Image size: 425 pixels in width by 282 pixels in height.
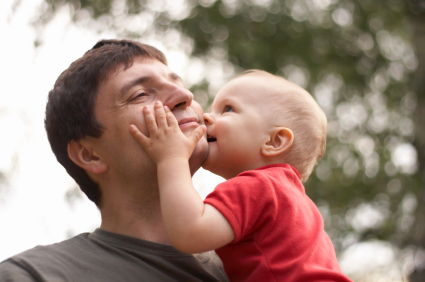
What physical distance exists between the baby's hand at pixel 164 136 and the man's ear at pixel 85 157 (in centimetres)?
33

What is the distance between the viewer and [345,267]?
12.3 m

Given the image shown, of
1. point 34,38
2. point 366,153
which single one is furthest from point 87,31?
point 366,153

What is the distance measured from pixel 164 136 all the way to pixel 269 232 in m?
0.48

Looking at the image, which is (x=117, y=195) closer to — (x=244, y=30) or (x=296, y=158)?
(x=296, y=158)

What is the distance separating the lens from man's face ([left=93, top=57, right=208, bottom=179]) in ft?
10.2

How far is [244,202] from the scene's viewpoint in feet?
8.83

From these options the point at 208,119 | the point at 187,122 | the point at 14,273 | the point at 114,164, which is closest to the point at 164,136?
the point at 187,122

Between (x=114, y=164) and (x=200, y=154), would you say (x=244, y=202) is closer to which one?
(x=200, y=154)

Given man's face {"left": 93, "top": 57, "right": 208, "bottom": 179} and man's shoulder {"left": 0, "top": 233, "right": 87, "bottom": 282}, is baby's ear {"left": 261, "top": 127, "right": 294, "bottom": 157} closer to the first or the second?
man's face {"left": 93, "top": 57, "right": 208, "bottom": 179}

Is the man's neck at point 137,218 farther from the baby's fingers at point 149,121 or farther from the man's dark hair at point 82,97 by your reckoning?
the baby's fingers at point 149,121

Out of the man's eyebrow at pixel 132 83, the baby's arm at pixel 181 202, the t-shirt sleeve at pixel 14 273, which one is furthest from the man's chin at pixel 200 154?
the t-shirt sleeve at pixel 14 273

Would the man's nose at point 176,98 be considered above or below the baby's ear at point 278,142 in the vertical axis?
above

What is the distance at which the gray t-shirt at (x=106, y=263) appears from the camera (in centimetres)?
294

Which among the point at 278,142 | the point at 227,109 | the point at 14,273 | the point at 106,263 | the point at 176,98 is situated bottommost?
the point at 106,263
